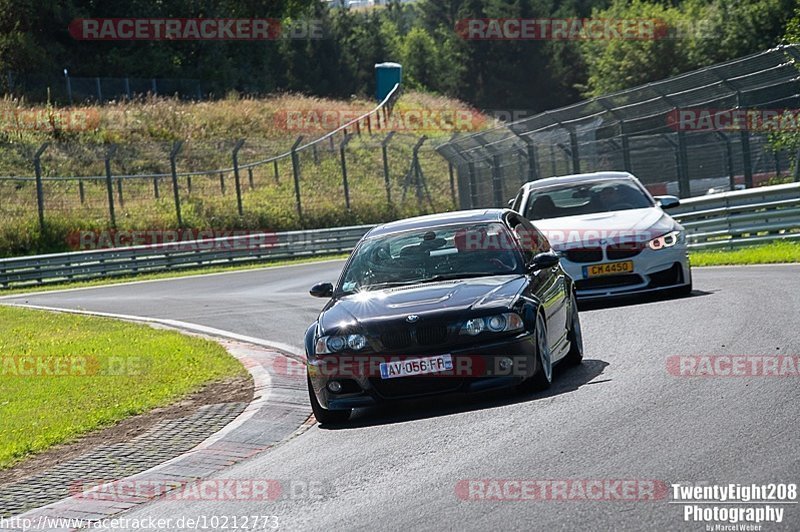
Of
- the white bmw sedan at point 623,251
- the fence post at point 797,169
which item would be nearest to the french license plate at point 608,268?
the white bmw sedan at point 623,251

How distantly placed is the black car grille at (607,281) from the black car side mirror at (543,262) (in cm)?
446

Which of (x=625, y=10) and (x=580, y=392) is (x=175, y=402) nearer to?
(x=580, y=392)

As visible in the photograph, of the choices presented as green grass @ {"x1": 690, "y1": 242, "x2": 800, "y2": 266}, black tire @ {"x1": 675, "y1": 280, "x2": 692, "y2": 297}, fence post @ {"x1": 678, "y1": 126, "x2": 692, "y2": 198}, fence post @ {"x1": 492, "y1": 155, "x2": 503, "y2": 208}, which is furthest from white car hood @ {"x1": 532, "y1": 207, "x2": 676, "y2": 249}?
fence post @ {"x1": 492, "y1": 155, "x2": 503, "y2": 208}

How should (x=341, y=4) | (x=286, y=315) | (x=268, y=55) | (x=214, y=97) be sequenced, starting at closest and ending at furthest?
(x=286, y=315)
(x=214, y=97)
(x=268, y=55)
(x=341, y=4)

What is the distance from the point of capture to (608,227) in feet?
47.5

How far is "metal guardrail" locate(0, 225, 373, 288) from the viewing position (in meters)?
32.5

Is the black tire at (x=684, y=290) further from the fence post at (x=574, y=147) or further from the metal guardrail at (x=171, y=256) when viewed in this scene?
the metal guardrail at (x=171, y=256)

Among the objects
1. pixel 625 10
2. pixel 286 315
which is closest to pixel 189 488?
pixel 286 315

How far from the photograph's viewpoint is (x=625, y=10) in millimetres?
85688

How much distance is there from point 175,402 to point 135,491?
3.22 m

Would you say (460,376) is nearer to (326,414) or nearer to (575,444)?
(326,414)

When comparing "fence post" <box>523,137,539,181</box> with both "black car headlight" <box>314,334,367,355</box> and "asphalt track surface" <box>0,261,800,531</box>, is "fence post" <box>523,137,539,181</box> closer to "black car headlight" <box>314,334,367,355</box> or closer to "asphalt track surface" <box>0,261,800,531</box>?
"asphalt track surface" <box>0,261,800,531</box>

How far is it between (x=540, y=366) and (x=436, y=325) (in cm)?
83

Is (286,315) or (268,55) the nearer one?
(286,315)
